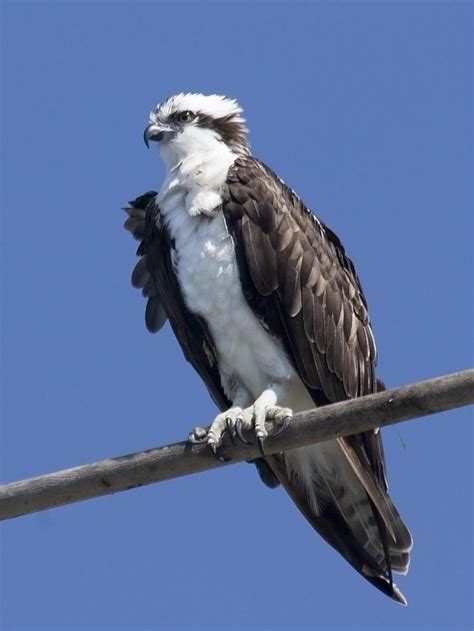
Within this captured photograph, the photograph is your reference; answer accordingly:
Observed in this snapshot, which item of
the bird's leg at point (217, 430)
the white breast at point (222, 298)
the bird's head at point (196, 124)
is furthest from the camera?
the bird's head at point (196, 124)

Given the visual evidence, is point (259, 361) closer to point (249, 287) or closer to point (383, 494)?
point (249, 287)

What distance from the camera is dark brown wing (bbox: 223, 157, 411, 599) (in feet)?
23.7

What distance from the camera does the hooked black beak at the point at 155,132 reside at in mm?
8469

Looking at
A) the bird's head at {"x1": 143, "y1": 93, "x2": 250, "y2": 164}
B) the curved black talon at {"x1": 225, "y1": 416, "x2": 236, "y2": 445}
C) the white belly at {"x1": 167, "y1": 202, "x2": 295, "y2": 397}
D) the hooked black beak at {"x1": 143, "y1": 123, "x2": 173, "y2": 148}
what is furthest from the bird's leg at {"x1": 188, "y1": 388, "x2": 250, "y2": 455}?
the hooked black beak at {"x1": 143, "y1": 123, "x2": 173, "y2": 148}

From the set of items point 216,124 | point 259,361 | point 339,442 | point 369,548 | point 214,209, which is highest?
point 216,124

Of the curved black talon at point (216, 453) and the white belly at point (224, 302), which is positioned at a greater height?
the white belly at point (224, 302)

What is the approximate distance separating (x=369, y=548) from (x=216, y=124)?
3109 millimetres

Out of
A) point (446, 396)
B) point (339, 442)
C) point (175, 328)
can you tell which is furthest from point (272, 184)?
point (446, 396)

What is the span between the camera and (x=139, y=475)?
5.75m

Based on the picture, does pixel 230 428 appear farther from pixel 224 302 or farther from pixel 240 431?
pixel 224 302

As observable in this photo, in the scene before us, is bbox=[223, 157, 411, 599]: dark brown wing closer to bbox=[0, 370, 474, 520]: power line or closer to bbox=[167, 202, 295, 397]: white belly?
bbox=[167, 202, 295, 397]: white belly

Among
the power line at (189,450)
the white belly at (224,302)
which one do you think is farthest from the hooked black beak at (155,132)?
the power line at (189,450)

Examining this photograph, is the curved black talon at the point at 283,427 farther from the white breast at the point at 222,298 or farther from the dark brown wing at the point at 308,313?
the white breast at the point at 222,298

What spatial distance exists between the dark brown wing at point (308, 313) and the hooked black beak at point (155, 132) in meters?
0.77
